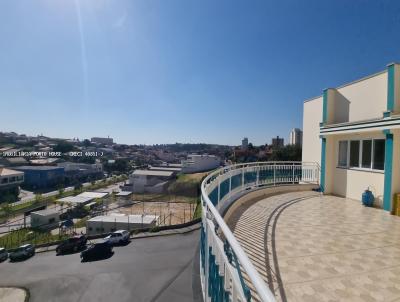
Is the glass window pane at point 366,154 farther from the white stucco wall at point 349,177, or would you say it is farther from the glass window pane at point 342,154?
the glass window pane at point 342,154

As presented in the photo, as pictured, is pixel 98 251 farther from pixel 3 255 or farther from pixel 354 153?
pixel 354 153

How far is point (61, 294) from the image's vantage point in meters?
8.09

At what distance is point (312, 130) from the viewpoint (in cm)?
1122

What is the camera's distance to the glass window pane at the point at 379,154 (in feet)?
25.0

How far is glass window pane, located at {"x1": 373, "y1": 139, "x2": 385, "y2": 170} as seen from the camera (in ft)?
25.0

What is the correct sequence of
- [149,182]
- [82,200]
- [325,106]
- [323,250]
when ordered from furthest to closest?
1. [149,182]
2. [82,200]
3. [325,106]
4. [323,250]

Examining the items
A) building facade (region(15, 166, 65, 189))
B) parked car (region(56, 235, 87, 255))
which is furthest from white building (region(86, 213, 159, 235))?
building facade (region(15, 166, 65, 189))

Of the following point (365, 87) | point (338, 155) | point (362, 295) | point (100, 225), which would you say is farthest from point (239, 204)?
point (100, 225)

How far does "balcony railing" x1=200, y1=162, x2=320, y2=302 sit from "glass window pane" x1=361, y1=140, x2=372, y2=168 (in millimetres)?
2170

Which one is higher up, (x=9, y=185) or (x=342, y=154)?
(x=342, y=154)

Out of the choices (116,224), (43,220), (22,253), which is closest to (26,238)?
(43,220)

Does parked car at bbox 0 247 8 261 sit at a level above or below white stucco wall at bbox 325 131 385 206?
below

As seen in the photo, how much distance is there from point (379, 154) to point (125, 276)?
31.4 feet

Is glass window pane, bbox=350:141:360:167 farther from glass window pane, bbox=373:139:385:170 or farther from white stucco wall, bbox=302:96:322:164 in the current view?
white stucco wall, bbox=302:96:322:164
